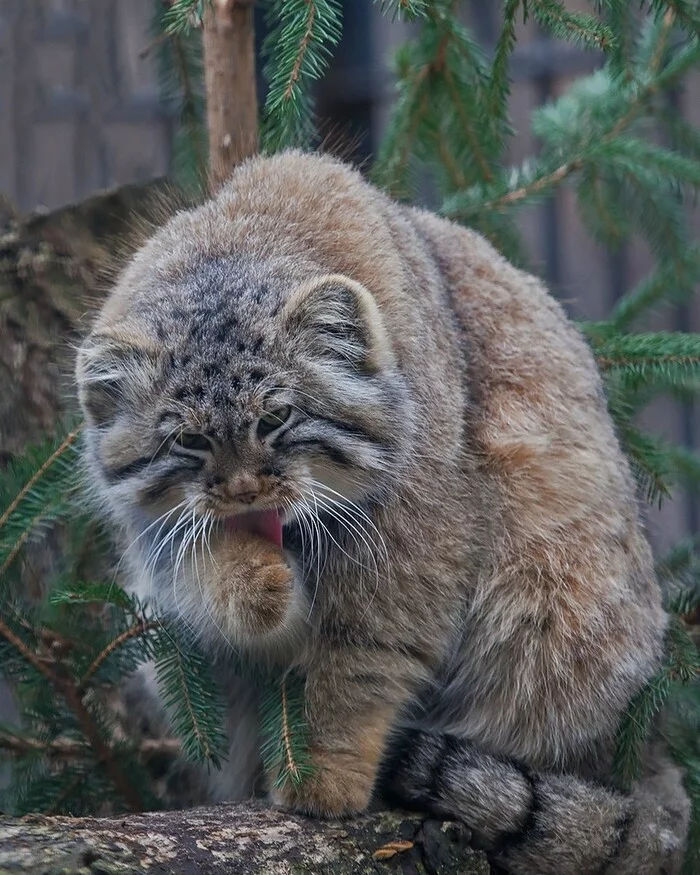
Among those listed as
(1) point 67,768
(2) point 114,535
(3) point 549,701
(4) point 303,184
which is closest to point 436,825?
(3) point 549,701

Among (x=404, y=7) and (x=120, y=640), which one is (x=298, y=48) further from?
(x=120, y=640)

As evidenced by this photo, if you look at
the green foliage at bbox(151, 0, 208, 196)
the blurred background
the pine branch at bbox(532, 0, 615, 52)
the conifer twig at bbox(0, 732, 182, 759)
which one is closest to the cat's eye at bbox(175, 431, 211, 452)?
the conifer twig at bbox(0, 732, 182, 759)

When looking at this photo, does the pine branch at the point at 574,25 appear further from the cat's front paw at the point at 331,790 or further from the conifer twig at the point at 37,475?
the cat's front paw at the point at 331,790

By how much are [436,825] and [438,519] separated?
2.51 feet

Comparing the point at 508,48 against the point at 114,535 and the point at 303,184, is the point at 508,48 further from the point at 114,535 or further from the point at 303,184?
the point at 114,535

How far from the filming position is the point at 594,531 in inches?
133

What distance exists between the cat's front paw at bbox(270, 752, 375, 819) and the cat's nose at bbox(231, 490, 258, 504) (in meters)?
0.65

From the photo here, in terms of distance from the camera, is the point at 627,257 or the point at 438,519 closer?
the point at 438,519

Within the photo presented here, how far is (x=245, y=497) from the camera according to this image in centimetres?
281

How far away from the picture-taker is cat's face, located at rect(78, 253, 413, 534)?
2.83 metres

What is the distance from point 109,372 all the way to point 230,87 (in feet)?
4.17

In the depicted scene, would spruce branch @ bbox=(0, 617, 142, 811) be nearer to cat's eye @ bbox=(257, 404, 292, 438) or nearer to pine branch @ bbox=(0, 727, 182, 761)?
pine branch @ bbox=(0, 727, 182, 761)

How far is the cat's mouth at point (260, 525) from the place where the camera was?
9.83ft

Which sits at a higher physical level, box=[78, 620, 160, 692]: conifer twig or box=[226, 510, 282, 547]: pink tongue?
box=[226, 510, 282, 547]: pink tongue
